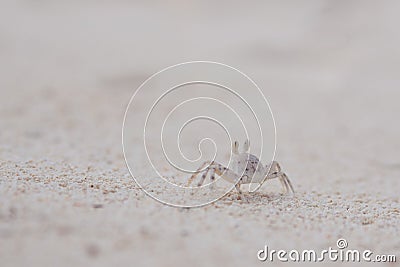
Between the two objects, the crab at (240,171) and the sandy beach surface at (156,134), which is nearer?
the sandy beach surface at (156,134)

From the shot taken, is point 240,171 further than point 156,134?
No

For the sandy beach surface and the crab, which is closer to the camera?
the sandy beach surface

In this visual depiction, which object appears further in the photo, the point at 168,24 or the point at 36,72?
the point at 168,24

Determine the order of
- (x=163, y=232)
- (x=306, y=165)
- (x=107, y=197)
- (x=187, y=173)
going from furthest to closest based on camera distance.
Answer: (x=306, y=165) → (x=187, y=173) → (x=107, y=197) → (x=163, y=232)

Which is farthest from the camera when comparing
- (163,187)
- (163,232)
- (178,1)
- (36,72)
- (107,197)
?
(178,1)

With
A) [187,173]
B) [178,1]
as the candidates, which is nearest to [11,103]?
[187,173]

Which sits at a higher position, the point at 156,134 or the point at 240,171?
the point at 156,134

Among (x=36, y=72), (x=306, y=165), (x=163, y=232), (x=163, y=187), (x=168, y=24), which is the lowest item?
(x=163, y=232)

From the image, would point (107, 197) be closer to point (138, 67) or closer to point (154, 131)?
point (154, 131)
